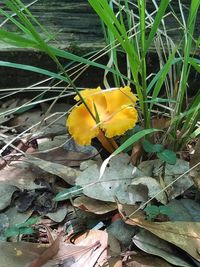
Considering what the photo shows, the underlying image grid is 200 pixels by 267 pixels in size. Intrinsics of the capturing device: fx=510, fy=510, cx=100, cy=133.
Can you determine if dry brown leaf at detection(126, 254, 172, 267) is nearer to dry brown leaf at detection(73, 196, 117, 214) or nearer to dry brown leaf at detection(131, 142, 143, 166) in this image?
dry brown leaf at detection(73, 196, 117, 214)

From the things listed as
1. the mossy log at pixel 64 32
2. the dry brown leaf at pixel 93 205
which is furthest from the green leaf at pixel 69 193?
the mossy log at pixel 64 32

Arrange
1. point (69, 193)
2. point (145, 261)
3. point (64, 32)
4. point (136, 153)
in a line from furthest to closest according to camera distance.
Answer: point (64, 32) < point (136, 153) < point (69, 193) < point (145, 261)

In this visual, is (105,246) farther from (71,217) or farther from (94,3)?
(94,3)

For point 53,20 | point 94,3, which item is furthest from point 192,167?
point 53,20

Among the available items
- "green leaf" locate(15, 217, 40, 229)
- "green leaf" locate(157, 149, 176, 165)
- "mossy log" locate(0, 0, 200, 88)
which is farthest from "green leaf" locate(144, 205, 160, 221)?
"mossy log" locate(0, 0, 200, 88)

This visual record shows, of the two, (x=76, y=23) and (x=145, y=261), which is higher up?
(x=76, y=23)

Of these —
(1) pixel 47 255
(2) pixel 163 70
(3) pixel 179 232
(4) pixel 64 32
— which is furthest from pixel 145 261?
(4) pixel 64 32

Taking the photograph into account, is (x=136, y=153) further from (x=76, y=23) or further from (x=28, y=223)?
(x=76, y=23)
